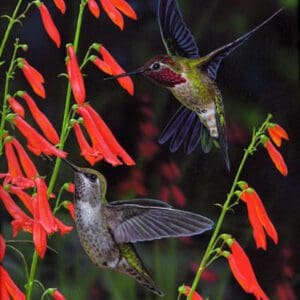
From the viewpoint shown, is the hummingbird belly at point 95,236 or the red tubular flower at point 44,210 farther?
the hummingbird belly at point 95,236

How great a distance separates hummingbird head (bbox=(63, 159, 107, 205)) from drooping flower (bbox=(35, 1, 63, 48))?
0.85 feet

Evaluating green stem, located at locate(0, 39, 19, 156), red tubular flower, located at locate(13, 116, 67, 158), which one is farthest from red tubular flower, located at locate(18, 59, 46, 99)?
red tubular flower, located at locate(13, 116, 67, 158)

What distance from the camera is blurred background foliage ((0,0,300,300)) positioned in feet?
4.74

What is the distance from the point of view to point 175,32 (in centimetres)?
145

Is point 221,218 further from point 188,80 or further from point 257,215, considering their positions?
point 188,80

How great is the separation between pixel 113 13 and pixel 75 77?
0.16m

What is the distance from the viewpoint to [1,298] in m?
1.37

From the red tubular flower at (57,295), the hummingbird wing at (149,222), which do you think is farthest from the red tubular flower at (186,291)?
the red tubular flower at (57,295)

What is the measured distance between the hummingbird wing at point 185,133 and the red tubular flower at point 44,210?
280mm

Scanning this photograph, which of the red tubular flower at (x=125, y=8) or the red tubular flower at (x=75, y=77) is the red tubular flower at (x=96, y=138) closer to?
the red tubular flower at (x=75, y=77)

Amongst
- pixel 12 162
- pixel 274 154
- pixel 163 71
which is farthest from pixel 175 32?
pixel 12 162

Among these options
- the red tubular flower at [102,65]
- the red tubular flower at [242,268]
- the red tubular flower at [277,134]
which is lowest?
the red tubular flower at [242,268]

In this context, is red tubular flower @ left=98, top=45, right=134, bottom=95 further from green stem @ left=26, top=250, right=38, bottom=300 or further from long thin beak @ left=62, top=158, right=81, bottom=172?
green stem @ left=26, top=250, right=38, bottom=300

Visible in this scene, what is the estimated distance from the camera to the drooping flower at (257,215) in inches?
54.4
